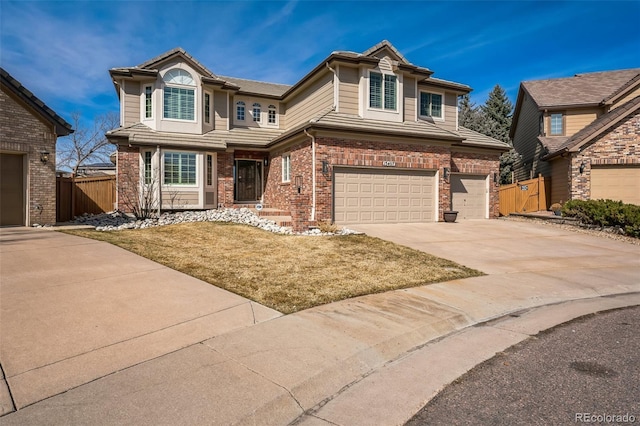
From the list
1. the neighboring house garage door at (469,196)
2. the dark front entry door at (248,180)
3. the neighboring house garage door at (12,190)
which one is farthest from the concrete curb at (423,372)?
the dark front entry door at (248,180)

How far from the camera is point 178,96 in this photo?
17969mm

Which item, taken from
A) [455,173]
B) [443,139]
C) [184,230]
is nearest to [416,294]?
[184,230]

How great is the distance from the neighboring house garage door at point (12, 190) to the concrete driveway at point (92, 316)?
7266 mm

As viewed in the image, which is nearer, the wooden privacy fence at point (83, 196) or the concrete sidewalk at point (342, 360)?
the concrete sidewalk at point (342, 360)

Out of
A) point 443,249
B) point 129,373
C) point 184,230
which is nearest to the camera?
point 129,373

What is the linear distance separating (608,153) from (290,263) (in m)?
18.1

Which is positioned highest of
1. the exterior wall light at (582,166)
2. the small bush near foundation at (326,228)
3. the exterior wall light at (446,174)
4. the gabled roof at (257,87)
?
the gabled roof at (257,87)

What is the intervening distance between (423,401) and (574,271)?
23.7 ft

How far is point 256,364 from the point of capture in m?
3.79

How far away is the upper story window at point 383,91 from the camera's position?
1672 cm

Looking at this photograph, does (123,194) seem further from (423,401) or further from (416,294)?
(423,401)

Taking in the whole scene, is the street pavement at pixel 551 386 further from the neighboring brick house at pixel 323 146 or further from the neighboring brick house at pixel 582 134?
the neighboring brick house at pixel 582 134

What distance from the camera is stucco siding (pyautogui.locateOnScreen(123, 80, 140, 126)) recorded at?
57.6ft

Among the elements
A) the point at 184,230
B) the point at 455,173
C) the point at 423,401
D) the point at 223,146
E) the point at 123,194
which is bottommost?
the point at 423,401
